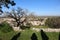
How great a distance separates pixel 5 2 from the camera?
49.8ft

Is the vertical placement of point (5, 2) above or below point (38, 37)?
above

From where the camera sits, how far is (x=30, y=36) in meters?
17.8

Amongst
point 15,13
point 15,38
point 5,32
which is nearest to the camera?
point 15,38

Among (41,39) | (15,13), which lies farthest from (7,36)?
(15,13)

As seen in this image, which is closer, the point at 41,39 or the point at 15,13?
the point at 41,39

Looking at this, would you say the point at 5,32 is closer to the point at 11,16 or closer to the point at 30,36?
the point at 30,36

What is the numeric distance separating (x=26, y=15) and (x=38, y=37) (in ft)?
98.2

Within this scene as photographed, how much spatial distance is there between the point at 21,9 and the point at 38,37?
29.2 metres

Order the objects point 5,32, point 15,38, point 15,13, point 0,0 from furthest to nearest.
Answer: point 15,13, point 5,32, point 15,38, point 0,0

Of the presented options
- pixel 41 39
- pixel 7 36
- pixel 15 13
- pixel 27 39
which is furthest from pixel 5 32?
pixel 15 13

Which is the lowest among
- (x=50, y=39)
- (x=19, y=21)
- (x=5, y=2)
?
(x=19, y=21)

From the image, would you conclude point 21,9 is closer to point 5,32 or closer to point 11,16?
point 11,16

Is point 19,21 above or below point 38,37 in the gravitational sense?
below

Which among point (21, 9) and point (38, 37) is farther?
point (21, 9)
